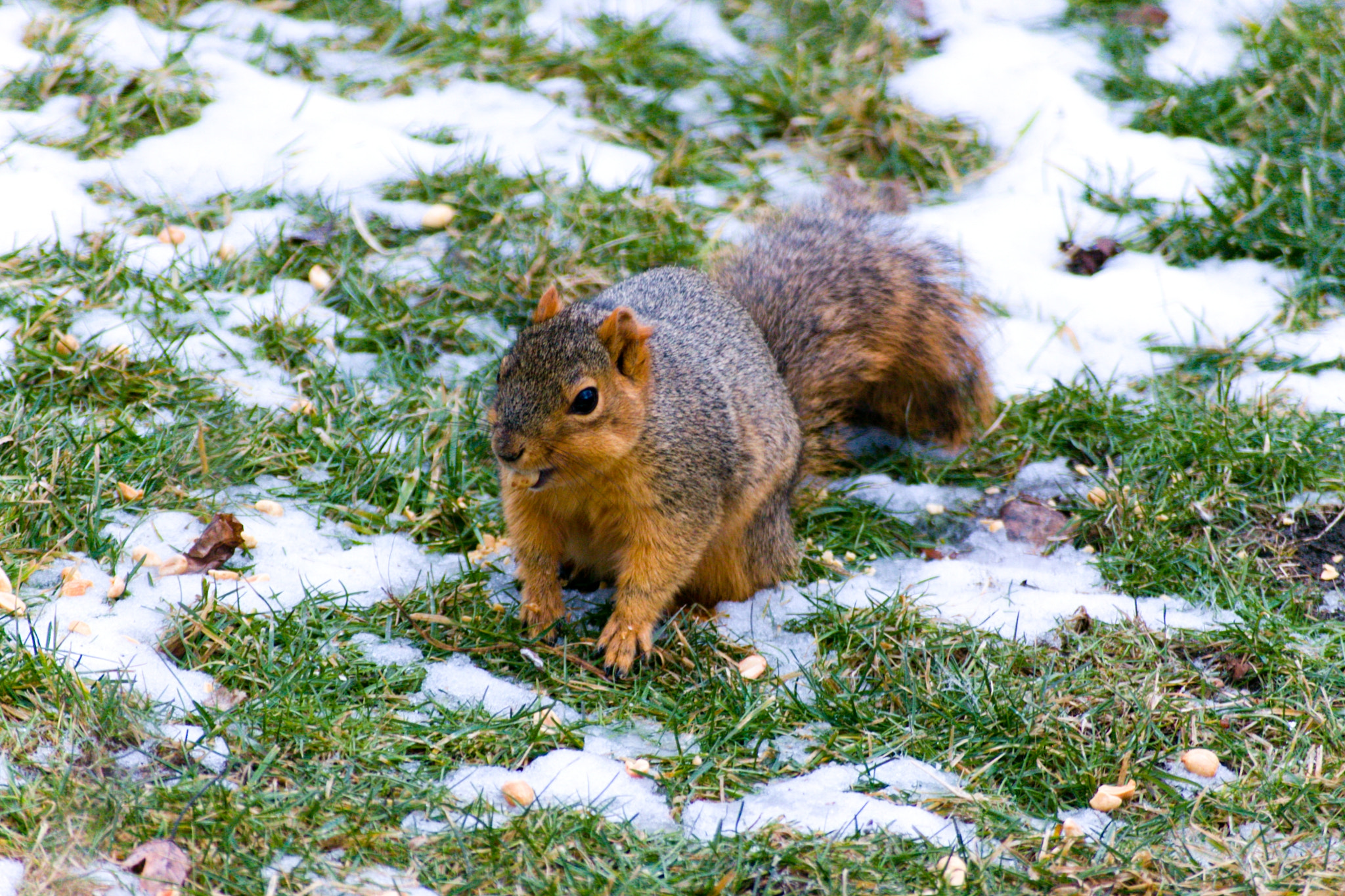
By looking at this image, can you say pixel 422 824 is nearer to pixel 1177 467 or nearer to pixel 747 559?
pixel 747 559

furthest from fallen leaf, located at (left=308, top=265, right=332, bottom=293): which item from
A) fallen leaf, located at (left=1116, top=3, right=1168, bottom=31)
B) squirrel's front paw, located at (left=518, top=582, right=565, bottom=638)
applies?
fallen leaf, located at (left=1116, top=3, right=1168, bottom=31)

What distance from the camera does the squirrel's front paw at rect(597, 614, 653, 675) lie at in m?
2.84

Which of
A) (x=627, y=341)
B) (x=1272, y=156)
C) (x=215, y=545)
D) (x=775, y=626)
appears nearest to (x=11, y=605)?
(x=215, y=545)

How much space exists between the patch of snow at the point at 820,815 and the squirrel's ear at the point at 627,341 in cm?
91

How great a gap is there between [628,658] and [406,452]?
0.94 m

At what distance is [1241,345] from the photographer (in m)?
3.93

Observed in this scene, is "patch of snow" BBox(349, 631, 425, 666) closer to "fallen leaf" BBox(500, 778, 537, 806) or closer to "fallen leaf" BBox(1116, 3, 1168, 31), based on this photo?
"fallen leaf" BBox(500, 778, 537, 806)

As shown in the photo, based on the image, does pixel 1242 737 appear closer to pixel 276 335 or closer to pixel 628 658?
pixel 628 658

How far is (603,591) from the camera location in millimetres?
3250

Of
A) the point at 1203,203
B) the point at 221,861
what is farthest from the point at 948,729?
the point at 1203,203

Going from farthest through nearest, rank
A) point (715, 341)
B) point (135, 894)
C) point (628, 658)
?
point (715, 341)
point (628, 658)
point (135, 894)

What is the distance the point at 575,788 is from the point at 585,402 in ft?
2.53

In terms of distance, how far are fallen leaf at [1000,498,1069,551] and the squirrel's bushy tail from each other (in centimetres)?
29

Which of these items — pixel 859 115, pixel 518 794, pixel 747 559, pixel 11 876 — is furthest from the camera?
pixel 859 115
